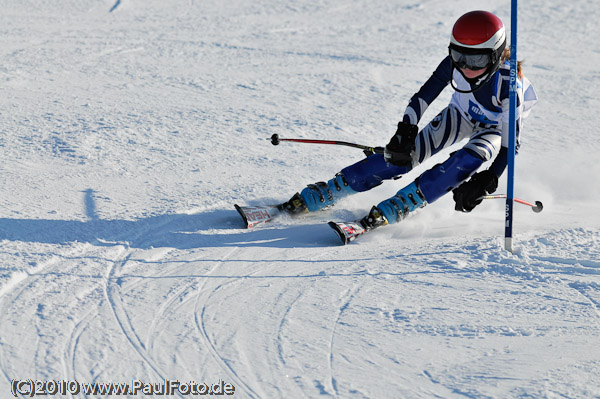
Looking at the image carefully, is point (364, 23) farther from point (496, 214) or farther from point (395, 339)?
point (395, 339)

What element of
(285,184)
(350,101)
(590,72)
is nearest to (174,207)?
(285,184)

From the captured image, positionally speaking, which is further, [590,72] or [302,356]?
[590,72]

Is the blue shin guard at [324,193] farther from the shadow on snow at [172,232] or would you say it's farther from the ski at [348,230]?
the ski at [348,230]

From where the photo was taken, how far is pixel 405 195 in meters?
4.79

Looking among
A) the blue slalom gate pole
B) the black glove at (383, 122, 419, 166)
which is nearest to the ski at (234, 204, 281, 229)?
the black glove at (383, 122, 419, 166)

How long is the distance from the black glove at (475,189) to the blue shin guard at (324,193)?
97 cm

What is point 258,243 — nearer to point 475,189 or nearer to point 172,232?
point 172,232

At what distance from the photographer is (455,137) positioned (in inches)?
197

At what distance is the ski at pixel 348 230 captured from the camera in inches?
179

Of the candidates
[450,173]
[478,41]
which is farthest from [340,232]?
[478,41]

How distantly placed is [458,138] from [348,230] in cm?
110

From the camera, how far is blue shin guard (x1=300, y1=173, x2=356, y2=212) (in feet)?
16.5

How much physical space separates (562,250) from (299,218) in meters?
1.76

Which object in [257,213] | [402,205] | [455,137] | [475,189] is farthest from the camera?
[455,137]
